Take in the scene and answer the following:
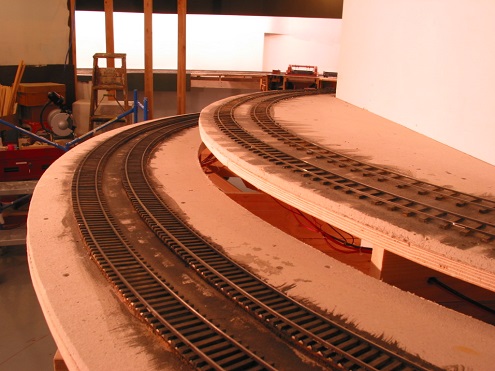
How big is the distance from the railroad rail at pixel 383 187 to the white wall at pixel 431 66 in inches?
51.4

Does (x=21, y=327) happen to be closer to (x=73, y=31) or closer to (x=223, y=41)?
(x=73, y=31)

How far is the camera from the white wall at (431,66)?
15.1 feet

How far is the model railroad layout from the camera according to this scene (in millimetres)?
2143

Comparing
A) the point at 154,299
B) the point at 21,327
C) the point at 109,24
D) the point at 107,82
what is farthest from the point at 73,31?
the point at 154,299

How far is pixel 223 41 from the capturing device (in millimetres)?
13680

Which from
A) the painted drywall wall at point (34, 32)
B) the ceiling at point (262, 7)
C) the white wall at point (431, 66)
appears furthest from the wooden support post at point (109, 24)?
the white wall at point (431, 66)

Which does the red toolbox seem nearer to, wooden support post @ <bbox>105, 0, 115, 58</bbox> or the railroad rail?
wooden support post @ <bbox>105, 0, 115, 58</bbox>

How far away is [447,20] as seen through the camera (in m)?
5.23

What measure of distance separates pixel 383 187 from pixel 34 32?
404 inches

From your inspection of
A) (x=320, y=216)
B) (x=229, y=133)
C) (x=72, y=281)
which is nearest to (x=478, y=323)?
(x=320, y=216)

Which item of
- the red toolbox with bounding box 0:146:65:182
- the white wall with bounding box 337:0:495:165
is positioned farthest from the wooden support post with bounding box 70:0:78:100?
the white wall with bounding box 337:0:495:165

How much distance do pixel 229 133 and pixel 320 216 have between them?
2.46 meters

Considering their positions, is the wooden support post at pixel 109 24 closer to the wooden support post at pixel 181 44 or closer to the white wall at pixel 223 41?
the wooden support post at pixel 181 44

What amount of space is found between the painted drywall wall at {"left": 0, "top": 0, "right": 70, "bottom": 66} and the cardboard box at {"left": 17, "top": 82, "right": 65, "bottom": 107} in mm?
964
